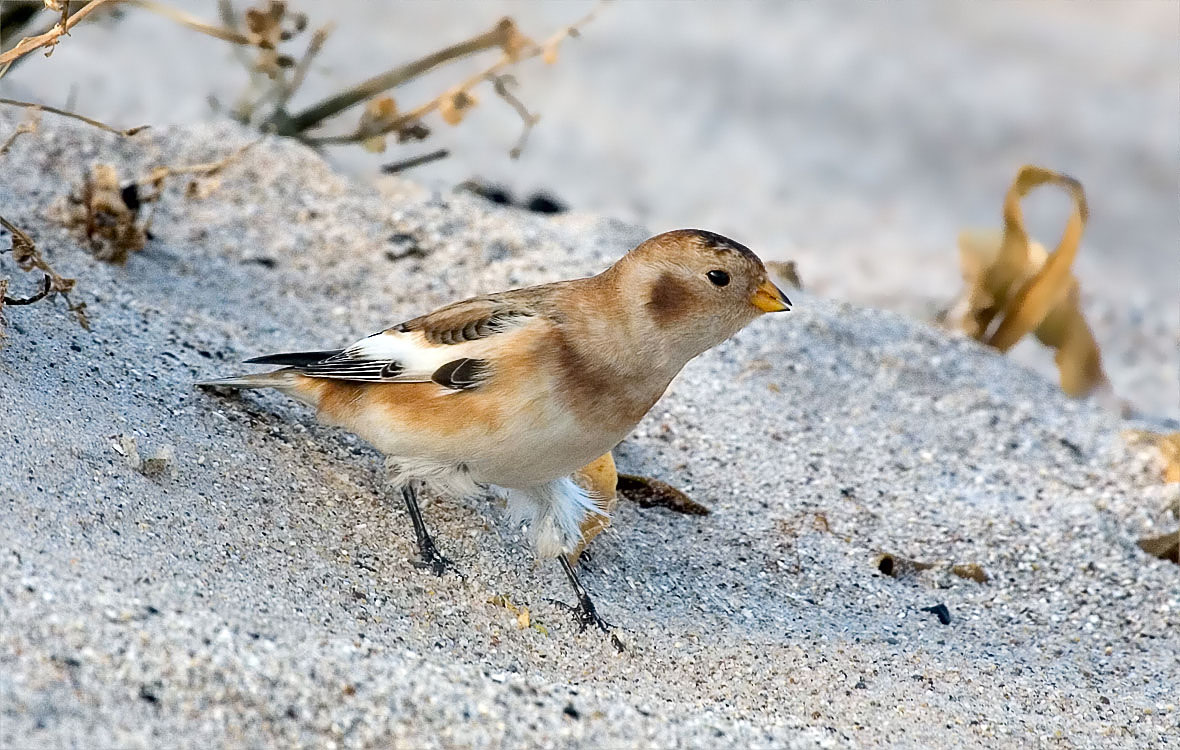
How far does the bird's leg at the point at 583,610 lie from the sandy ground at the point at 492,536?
5 cm

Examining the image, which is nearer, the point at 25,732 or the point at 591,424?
the point at 25,732

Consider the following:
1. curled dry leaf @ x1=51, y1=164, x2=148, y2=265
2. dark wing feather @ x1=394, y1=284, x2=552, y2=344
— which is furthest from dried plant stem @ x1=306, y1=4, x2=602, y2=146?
dark wing feather @ x1=394, y1=284, x2=552, y2=344

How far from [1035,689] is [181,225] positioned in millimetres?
3489

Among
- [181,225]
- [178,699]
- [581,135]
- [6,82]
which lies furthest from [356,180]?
[178,699]

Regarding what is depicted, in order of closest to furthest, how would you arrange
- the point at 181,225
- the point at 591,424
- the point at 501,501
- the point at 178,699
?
the point at 178,699, the point at 591,424, the point at 501,501, the point at 181,225

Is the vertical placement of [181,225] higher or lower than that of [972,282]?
lower

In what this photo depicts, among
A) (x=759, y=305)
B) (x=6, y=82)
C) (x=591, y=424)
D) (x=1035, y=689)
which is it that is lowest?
(x=6, y=82)

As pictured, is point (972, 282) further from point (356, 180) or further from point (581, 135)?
point (581, 135)

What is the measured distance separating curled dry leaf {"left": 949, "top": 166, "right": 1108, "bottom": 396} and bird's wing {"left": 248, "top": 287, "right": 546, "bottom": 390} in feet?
8.44

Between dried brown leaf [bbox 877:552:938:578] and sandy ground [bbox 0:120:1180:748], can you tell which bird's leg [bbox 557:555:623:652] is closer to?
sandy ground [bbox 0:120:1180:748]

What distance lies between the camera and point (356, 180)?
5.72m

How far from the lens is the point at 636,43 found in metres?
9.31

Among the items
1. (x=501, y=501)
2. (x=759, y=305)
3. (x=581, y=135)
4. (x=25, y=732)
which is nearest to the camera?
(x=25, y=732)

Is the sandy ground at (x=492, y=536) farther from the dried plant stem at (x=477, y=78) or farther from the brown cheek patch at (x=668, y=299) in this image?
the brown cheek patch at (x=668, y=299)
